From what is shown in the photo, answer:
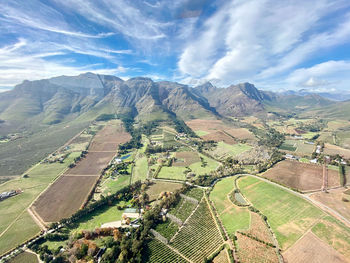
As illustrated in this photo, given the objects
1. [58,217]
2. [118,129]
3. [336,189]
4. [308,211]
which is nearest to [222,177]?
[308,211]

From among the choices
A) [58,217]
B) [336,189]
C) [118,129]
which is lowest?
[58,217]

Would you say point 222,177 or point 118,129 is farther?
point 118,129

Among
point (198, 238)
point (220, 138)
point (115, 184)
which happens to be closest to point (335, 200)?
point (198, 238)

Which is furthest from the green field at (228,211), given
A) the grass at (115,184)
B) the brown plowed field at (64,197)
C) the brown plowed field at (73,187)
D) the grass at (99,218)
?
the brown plowed field at (73,187)

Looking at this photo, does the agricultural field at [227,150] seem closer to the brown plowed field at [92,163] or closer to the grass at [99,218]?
the grass at [99,218]

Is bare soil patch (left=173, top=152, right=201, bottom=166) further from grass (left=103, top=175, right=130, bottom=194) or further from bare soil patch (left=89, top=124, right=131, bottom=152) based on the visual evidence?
bare soil patch (left=89, top=124, right=131, bottom=152)

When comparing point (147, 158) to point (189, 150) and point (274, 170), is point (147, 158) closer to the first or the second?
point (189, 150)

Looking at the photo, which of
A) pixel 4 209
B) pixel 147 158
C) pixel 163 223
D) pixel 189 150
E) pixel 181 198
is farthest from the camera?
pixel 189 150

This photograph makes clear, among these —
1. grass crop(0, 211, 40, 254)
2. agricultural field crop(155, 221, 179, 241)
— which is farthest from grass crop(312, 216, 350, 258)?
grass crop(0, 211, 40, 254)
